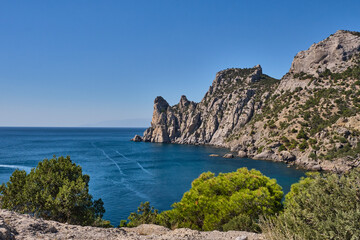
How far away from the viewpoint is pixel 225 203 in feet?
81.8

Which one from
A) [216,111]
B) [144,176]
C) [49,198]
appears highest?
[216,111]

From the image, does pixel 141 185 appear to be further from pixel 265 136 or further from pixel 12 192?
pixel 265 136

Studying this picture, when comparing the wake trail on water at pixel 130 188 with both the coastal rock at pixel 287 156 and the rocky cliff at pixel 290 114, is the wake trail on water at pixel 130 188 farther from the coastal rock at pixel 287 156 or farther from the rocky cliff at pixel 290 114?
the coastal rock at pixel 287 156

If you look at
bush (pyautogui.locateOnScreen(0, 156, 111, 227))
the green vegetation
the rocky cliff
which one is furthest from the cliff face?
bush (pyautogui.locateOnScreen(0, 156, 111, 227))

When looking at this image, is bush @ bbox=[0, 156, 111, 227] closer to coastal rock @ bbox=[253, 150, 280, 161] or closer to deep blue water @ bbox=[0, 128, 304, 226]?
deep blue water @ bbox=[0, 128, 304, 226]

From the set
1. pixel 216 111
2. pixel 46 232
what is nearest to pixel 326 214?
pixel 46 232

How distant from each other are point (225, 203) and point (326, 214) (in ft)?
50.7

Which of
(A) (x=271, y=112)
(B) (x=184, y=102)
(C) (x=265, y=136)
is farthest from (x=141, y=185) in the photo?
(B) (x=184, y=102)

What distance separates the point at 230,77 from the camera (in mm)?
179750

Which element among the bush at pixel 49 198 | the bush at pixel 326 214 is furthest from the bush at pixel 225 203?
the bush at pixel 326 214

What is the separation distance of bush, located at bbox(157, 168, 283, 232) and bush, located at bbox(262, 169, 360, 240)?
10628mm

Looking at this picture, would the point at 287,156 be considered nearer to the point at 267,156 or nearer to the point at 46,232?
the point at 267,156

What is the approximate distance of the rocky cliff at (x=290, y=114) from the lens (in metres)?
78.1

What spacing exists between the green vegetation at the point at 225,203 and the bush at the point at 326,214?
10.7 meters
